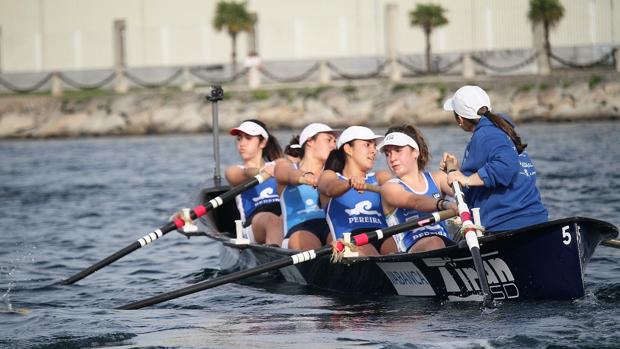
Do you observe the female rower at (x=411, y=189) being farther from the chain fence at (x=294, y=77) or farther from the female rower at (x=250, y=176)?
the chain fence at (x=294, y=77)

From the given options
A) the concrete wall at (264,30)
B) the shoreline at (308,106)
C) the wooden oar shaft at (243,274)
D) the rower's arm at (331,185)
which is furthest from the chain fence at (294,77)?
the wooden oar shaft at (243,274)

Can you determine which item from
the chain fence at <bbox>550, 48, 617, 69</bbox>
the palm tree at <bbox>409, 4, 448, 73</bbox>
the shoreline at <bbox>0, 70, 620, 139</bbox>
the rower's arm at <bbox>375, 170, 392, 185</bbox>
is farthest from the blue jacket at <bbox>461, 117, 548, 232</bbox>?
the palm tree at <bbox>409, 4, 448, 73</bbox>

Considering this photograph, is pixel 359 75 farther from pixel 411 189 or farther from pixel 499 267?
pixel 499 267

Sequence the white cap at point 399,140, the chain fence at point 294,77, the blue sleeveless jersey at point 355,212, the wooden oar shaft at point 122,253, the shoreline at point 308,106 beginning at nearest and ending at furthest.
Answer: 1. the white cap at point 399,140
2. the blue sleeveless jersey at point 355,212
3. the wooden oar shaft at point 122,253
4. the shoreline at point 308,106
5. the chain fence at point 294,77

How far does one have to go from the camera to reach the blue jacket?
9844 mm

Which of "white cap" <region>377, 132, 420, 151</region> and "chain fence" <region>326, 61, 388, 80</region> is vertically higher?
"chain fence" <region>326, 61, 388, 80</region>

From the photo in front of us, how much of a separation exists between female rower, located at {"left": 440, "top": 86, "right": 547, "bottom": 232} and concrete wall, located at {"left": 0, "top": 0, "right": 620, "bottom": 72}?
96.8ft

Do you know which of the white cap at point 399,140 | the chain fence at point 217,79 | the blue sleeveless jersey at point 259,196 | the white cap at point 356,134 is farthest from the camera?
the chain fence at point 217,79

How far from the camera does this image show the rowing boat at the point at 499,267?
964 centimetres

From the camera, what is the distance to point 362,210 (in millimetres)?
11414

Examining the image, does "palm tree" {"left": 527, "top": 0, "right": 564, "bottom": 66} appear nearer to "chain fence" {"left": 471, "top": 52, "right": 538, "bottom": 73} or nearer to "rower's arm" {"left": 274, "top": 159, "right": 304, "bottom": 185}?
"chain fence" {"left": 471, "top": 52, "right": 538, "bottom": 73}

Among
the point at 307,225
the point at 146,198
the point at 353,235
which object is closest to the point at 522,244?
the point at 353,235

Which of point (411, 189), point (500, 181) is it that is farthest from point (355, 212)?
point (500, 181)

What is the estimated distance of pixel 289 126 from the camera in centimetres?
3753
